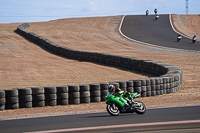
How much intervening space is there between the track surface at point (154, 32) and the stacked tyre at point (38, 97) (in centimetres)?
2447

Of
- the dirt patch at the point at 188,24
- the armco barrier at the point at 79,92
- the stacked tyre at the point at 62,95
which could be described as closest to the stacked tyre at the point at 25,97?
the armco barrier at the point at 79,92

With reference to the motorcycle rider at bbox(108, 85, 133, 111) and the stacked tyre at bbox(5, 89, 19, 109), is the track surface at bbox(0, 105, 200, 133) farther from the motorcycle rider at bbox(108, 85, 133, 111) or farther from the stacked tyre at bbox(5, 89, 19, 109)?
the stacked tyre at bbox(5, 89, 19, 109)

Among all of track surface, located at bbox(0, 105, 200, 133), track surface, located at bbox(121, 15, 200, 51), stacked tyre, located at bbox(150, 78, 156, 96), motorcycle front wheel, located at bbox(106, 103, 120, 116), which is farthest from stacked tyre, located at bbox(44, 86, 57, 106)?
track surface, located at bbox(121, 15, 200, 51)

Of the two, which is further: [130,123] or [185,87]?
[185,87]

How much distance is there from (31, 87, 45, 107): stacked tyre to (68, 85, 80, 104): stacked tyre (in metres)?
0.88

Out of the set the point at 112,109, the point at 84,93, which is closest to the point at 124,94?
the point at 112,109

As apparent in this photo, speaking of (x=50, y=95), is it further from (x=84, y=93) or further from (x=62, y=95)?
(x=84, y=93)

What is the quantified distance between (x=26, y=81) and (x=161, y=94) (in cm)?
664

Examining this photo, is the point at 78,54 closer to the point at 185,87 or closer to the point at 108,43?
the point at 108,43

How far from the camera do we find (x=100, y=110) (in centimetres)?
1000

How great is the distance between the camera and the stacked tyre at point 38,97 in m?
11.2

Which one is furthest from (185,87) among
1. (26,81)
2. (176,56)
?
(176,56)

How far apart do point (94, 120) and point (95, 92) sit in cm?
358

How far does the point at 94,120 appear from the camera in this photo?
27.0ft
